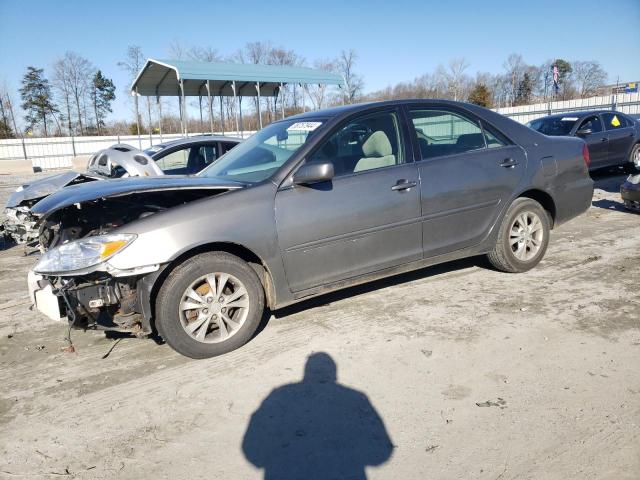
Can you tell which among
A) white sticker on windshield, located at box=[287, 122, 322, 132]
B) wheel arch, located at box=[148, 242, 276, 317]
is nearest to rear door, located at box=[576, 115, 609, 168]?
white sticker on windshield, located at box=[287, 122, 322, 132]

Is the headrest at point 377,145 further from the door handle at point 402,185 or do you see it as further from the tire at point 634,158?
the tire at point 634,158

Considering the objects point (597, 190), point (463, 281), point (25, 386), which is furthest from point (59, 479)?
point (597, 190)

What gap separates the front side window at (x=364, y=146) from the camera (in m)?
3.78

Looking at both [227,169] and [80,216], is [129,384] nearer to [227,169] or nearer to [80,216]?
[80,216]

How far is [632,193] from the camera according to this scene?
7.24 meters

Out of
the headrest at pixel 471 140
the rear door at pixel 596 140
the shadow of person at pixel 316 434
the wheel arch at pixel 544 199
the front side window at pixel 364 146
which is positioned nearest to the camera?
the shadow of person at pixel 316 434

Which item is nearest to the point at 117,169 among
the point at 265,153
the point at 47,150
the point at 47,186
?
the point at 47,186

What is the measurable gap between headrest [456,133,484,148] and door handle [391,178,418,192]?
80 centimetres

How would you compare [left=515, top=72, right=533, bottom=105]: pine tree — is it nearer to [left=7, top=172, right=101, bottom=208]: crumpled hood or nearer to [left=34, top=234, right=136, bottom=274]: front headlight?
[left=7, top=172, right=101, bottom=208]: crumpled hood

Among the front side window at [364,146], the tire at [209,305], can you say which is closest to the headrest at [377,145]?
the front side window at [364,146]

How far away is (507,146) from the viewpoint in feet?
15.0

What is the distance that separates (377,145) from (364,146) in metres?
0.12

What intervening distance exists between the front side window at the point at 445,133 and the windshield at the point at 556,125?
23.6 ft

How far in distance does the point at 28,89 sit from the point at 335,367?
59.2 meters
